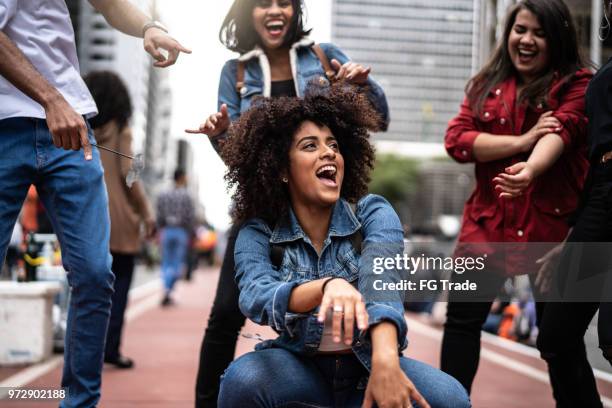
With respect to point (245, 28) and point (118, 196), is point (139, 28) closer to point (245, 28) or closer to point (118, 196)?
point (245, 28)

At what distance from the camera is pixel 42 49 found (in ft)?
8.47

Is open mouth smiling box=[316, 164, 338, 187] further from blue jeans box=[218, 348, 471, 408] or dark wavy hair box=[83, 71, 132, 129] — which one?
dark wavy hair box=[83, 71, 132, 129]

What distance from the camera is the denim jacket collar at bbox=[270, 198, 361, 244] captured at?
241 cm

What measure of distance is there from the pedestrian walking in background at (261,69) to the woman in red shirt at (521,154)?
0.51 metres

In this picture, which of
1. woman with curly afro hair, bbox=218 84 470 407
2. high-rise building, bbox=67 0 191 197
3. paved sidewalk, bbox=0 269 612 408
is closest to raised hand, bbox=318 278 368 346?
woman with curly afro hair, bbox=218 84 470 407

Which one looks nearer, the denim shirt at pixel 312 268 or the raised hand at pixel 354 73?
the denim shirt at pixel 312 268

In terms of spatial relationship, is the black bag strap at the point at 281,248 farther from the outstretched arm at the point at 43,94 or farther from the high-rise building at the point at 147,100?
the high-rise building at the point at 147,100

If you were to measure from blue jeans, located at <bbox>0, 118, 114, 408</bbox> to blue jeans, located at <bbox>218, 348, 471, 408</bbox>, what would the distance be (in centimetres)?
64

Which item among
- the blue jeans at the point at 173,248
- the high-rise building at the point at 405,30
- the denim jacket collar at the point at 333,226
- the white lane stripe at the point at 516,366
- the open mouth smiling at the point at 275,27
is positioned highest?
the high-rise building at the point at 405,30

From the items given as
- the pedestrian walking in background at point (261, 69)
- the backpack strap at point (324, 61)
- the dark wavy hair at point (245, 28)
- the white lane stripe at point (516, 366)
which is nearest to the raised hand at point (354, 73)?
the pedestrian walking in background at point (261, 69)

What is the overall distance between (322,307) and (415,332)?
6.78 m

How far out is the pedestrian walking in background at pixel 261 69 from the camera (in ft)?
9.69

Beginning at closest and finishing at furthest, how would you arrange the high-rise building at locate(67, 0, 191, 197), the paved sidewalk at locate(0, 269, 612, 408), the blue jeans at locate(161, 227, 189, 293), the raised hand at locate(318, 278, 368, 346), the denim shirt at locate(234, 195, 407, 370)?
1. the raised hand at locate(318, 278, 368, 346)
2. the denim shirt at locate(234, 195, 407, 370)
3. the paved sidewalk at locate(0, 269, 612, 408)
4. the blue jeans at locate(161, 227, 189, 293)
5. the high-rise building at locate(67, 0, 191, 197)

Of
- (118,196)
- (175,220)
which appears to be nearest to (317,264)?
(118,196)
